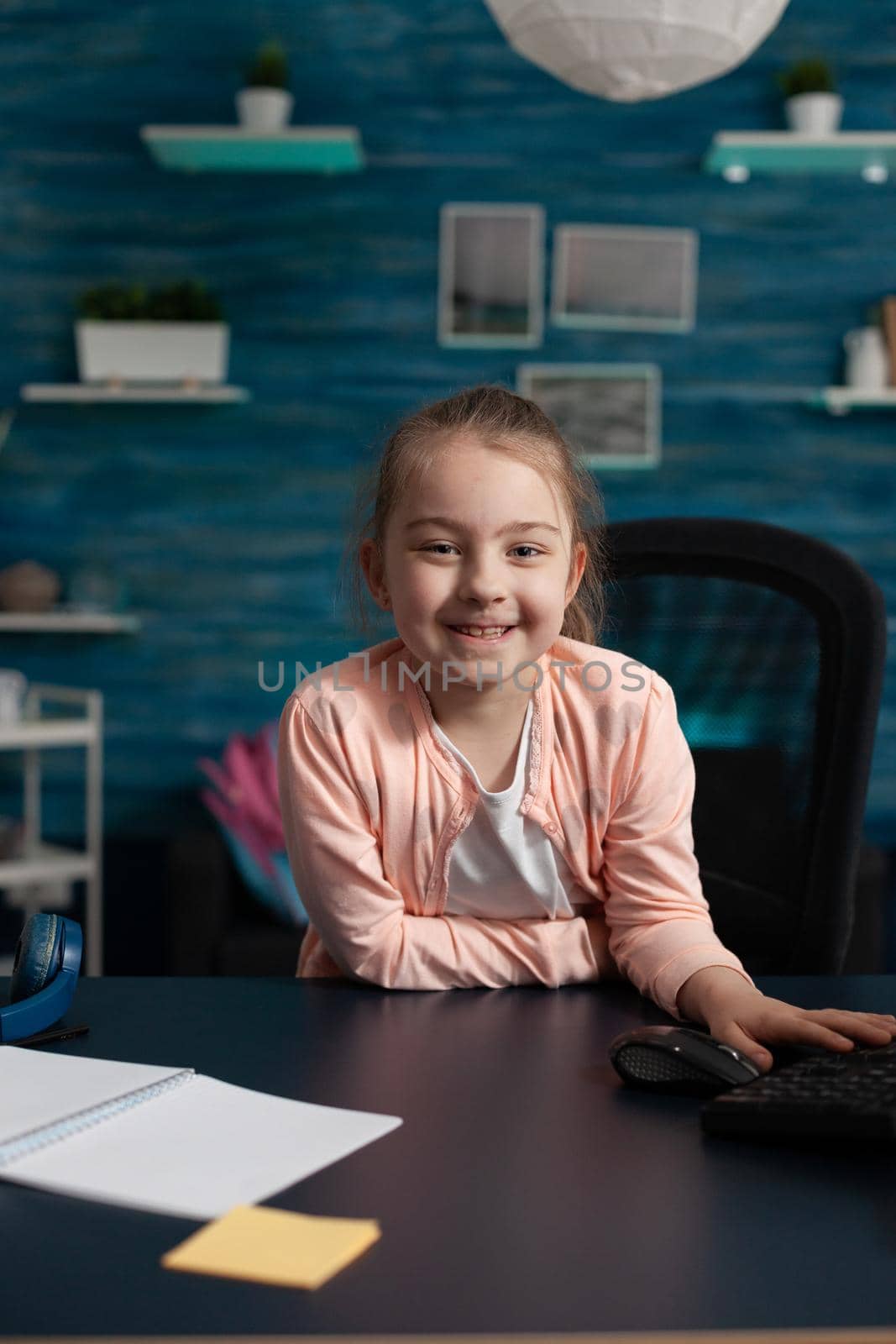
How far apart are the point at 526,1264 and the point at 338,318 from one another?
3029 millimetres

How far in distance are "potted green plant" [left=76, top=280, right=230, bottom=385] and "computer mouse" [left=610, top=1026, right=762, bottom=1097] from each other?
2.67 metres

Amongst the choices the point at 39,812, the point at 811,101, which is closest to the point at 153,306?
the point at 39,812

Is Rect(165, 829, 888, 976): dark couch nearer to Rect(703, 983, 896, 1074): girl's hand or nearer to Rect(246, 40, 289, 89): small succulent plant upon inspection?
Rect(246, 40, 289, 89): small succulent plant

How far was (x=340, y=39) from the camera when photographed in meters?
3.31

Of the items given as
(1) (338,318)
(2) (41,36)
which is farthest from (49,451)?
(2) (41,36)

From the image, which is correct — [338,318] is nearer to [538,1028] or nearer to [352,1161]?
[538,1028]

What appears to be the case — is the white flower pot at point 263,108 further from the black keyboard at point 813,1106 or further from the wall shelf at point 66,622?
the black keyboard at point 813,1106

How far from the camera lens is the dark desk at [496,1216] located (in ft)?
1.71

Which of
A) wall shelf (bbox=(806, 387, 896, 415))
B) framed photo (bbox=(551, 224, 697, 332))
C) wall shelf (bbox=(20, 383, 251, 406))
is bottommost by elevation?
wall shelf (bbox=(20, 383, 251, 406))

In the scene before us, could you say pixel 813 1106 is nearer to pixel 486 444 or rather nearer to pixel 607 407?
pixel 486 444

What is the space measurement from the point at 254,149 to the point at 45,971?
264cm

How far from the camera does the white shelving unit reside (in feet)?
9.85

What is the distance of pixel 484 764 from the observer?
115cm

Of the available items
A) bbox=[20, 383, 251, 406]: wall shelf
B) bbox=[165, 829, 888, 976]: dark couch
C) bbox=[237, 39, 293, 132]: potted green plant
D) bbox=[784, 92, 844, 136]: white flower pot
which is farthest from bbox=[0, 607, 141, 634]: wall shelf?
bbox=[784, 92, 844, 136]: white flower pot
